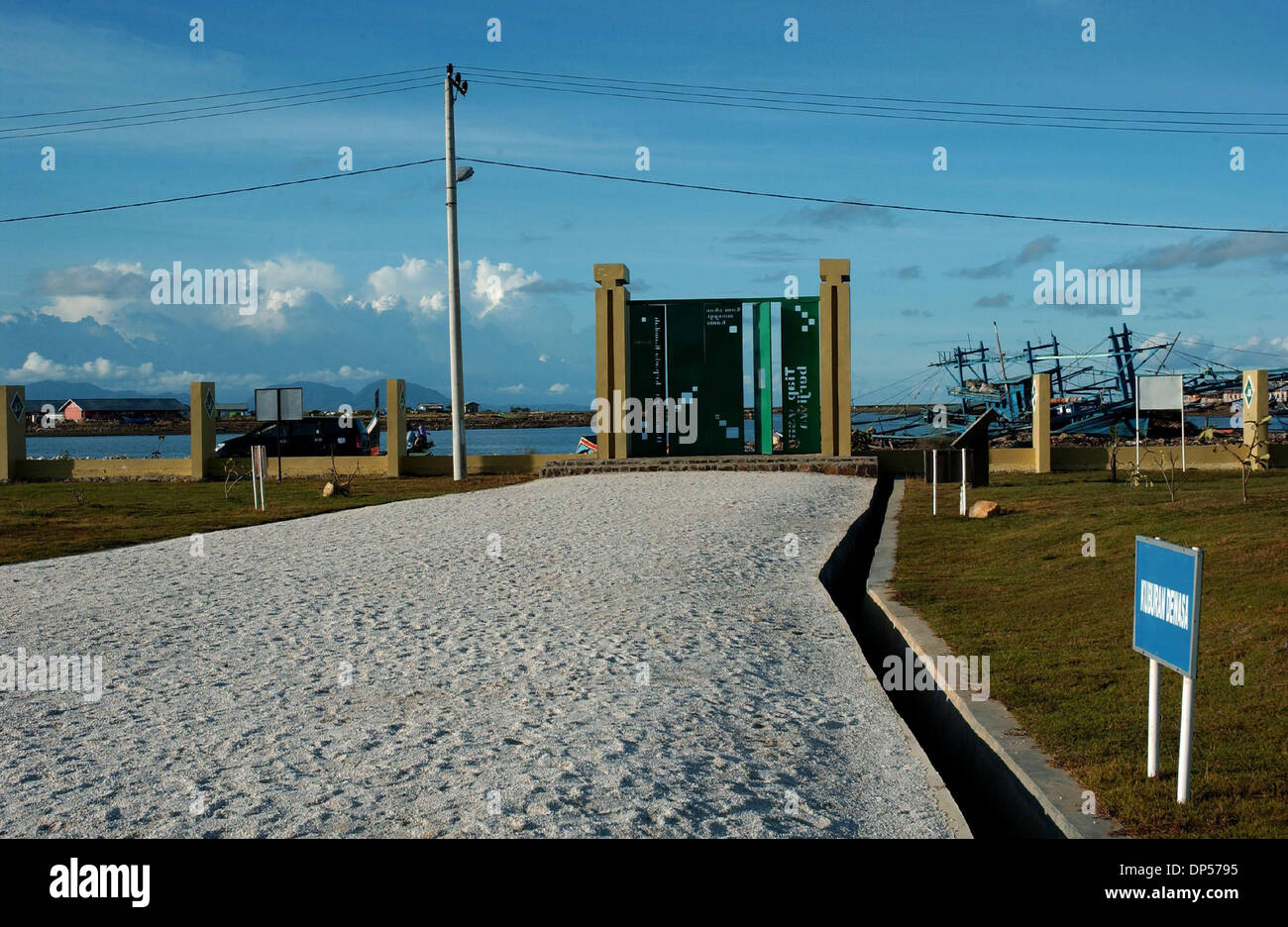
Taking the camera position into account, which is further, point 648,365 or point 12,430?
point 12,430

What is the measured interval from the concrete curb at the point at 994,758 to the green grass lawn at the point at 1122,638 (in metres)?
0.12

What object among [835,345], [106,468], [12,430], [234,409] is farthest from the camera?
[234,409]

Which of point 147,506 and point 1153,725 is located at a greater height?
point 1153,725

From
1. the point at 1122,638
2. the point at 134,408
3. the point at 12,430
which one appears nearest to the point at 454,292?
the point at 12,430

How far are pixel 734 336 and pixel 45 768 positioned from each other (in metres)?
22.4

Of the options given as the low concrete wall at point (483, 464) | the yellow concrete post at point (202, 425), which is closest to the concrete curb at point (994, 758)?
the low concrete wall at point (483, 464)

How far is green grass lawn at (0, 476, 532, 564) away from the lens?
594 inches

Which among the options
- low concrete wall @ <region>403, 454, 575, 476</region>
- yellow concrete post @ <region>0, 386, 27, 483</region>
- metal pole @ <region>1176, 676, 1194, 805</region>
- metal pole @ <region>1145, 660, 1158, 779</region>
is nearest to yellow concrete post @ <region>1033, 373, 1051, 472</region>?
low concrete wall @ <region>403, 454, 575, 476</region>

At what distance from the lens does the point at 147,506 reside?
818 inches

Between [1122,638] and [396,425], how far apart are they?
22686mm

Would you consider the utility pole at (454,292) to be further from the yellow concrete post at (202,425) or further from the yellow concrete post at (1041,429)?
the yellow concrete post at (1041,429)

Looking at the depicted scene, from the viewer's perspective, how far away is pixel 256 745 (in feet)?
17.9

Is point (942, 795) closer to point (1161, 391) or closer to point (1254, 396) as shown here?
point (1161, 391)

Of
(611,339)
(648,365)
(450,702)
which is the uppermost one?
(611,339)
